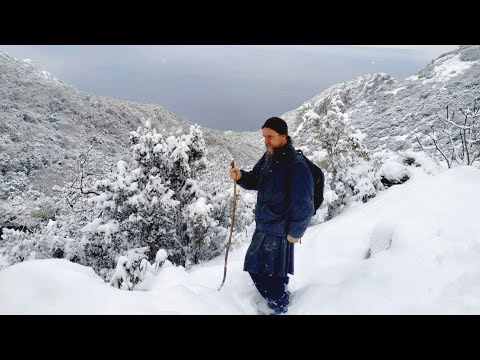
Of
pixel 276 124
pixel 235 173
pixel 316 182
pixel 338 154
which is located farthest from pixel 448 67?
pixel 276 124

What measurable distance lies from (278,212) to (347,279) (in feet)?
3.10

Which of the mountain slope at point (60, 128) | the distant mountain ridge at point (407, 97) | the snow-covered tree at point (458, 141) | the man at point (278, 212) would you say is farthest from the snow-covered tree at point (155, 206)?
the distant mountain ridge at point (407, 97)

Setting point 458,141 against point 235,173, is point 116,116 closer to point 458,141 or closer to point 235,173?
point 458,141

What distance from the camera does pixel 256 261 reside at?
354 cm

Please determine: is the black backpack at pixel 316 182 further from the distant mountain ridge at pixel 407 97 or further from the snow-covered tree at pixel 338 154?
the distant mountain ridge at pixel 407 97

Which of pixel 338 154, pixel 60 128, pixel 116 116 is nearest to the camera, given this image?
pixel 338 154

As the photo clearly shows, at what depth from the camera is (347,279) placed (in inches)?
137

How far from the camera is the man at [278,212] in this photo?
321 cm

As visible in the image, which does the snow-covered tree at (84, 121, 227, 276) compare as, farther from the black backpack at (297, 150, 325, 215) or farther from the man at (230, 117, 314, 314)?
the black backpack at (297, 150, 325, 215)

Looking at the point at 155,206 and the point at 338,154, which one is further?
the point at 338,154

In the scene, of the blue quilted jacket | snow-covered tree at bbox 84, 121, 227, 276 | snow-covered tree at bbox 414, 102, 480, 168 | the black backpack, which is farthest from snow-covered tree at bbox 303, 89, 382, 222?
the blue quilted jacket

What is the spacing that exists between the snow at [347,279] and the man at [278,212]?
0.76 feet
